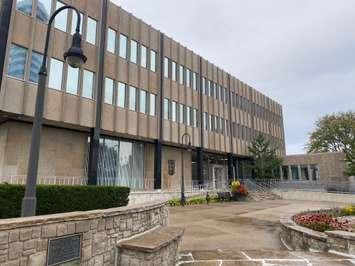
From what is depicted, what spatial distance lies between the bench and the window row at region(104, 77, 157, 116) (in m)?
15.0

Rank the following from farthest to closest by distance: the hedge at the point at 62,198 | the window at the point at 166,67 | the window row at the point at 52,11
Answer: the window at the point at 166,67
the window row at the point at 52,11
the hedge at the point at 62,198

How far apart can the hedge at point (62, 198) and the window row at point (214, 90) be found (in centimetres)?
2199

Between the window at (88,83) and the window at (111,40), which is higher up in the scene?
the window at (111,40)

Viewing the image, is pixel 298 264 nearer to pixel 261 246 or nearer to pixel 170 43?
pixel 261 246

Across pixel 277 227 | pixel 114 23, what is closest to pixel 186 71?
pixel 114 23

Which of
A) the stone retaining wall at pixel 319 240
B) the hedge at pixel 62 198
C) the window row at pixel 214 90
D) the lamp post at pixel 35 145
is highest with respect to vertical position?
the window row at pixel 214 90

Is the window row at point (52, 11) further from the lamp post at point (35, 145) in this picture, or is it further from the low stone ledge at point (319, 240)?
the low stone ledge at point (319, 240)

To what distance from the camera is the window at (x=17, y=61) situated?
49.9ft

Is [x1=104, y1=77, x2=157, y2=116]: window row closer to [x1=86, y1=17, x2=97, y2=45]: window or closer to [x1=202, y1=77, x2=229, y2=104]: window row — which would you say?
[x1=86, y1=17, x2=97, y2=45]: window

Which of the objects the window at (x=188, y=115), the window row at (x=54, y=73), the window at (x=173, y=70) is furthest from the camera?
the window at (x=188, y=115)

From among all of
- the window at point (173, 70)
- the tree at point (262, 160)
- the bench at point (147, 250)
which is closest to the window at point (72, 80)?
the window at point (173, 70)

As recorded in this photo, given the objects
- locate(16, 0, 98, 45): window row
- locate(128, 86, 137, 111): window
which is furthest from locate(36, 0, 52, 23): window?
locate(128, 86, 137, 111): window

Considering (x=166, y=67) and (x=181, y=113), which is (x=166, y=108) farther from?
(x=166, y=67)

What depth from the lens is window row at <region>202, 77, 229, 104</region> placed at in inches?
1255
